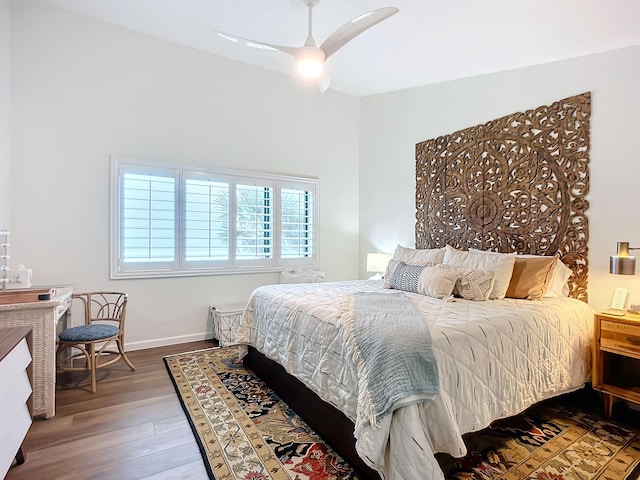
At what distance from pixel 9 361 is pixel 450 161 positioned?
403 centimetres

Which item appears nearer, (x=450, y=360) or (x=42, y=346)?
(x=450, y=360)

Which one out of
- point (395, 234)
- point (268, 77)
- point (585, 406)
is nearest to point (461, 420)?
point (585, 406)

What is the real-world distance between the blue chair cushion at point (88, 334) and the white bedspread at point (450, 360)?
4.17 ft

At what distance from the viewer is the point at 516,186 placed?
3.27 metres

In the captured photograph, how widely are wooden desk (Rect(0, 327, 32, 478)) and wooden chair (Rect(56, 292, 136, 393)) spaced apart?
0.87 meters

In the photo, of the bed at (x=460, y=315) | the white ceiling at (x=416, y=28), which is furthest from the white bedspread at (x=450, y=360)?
the white ceiling at (x=416, y=28)

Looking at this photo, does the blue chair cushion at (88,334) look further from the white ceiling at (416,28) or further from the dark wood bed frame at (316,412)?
the white ceiling at (416,28)

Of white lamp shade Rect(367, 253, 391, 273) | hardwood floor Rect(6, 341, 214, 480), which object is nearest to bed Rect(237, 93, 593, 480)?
white lamp shade Rect(367, 253, 391, 273)

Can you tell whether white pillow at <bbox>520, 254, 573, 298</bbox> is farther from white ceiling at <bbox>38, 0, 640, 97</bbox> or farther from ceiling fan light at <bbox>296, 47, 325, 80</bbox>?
ceiling fan light at <bbox>296, 47, 325, 80</bbox>

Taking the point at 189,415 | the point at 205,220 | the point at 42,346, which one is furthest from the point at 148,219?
the point at 189,415

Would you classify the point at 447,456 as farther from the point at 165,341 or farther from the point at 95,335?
the point at 165,341

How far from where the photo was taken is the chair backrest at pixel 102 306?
10.6 ft

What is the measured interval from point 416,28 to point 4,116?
3.72 m

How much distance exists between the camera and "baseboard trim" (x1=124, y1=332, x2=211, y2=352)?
369 cm
